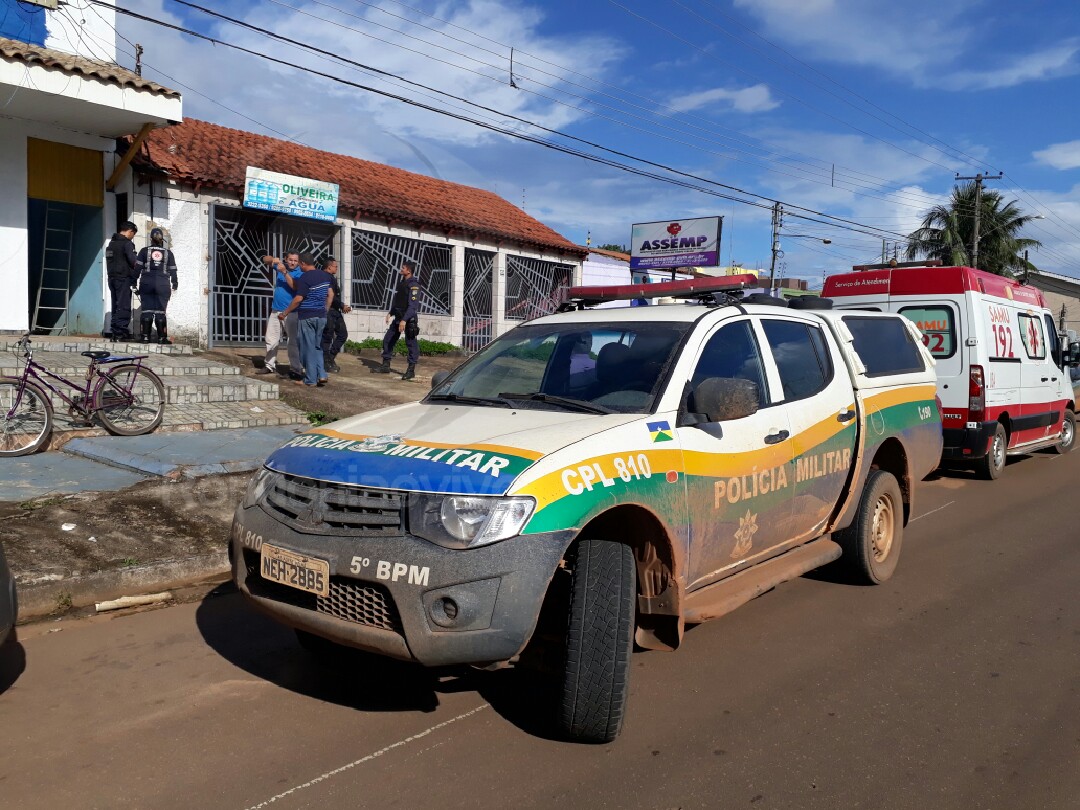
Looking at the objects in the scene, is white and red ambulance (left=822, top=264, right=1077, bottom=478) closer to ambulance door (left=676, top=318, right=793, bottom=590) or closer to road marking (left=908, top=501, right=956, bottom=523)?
road marking (left=908, top=501, right=956, bottom=523)

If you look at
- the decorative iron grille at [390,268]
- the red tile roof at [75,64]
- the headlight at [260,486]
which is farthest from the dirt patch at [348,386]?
the headlight at [260,486]

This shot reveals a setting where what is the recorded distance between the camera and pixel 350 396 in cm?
1176

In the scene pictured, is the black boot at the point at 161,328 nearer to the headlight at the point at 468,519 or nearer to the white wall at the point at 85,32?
the white wall at the point at 85,32

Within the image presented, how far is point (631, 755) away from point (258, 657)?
2029 mm

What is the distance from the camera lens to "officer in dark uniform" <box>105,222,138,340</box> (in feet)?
37.6

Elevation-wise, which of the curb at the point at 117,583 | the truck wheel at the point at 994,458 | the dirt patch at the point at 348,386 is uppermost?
the dirt patch at the point at 348,386

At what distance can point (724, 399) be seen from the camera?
12.9 feet

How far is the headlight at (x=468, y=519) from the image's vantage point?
10.3 feet

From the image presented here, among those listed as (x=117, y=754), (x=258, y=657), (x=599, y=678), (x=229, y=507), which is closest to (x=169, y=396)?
(x=229, y=507)

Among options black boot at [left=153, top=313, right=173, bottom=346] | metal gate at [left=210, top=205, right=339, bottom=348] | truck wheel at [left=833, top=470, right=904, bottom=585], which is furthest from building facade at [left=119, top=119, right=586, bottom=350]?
truck wheel at [left=833, top=470, right=904, bottom=585]

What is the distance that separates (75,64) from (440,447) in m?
10.1

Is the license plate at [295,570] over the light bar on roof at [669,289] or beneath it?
beneath

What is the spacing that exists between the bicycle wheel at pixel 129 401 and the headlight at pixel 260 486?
531 centimetres

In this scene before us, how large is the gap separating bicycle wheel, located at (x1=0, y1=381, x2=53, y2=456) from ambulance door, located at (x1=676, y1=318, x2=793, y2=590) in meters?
6.18
